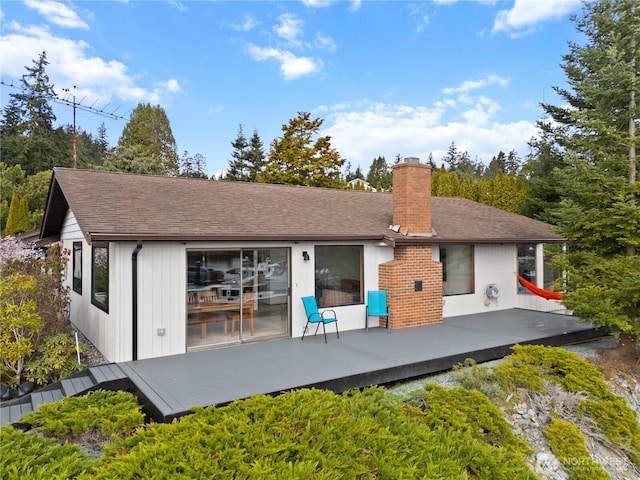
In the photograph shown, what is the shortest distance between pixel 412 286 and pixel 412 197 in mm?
2097

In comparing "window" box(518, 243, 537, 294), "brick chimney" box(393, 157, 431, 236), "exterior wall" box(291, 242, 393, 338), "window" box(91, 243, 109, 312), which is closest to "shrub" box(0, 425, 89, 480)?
"window" box(91, 243, 109, 312)

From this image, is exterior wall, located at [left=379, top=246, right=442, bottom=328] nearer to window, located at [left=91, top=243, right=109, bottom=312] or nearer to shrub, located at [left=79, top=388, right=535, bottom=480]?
shrub, located at [left=79, top=388, right=535, bottom=480]

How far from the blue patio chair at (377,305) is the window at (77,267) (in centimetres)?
685

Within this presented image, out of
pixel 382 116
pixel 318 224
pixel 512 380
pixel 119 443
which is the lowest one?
pixel 512 380

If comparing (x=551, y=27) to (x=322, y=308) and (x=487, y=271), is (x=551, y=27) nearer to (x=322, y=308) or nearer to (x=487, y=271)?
(x=487, y=271)

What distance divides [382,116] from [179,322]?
17522 millimetres

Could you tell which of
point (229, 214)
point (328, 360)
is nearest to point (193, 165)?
point (229, 214)

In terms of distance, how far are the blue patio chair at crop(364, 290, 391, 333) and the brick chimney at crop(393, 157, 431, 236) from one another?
1.61m

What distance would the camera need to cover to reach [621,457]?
532cm

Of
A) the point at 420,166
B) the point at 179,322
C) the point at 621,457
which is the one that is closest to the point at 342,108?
the point at 420,166

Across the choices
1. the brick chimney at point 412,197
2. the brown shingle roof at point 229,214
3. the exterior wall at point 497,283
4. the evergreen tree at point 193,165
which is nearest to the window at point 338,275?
the brown shingle roof at point 229,214

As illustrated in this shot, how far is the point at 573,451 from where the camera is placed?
16.0 ft

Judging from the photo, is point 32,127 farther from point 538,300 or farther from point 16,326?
point 538,300

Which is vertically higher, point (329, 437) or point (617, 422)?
point (329, 437)
